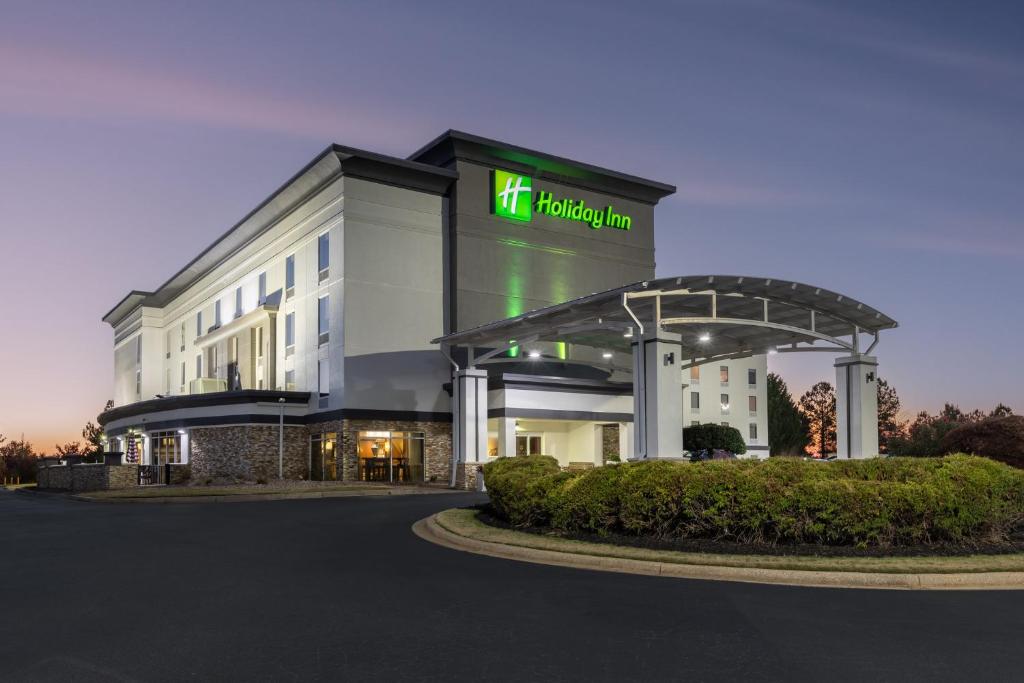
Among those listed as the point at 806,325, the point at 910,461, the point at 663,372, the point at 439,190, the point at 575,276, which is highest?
the point at 439,190

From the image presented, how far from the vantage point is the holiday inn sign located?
4681cm

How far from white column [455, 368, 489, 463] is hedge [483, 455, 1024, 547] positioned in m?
18.8

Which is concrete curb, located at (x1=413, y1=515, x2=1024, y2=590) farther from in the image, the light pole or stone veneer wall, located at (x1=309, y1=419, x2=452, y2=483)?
the light pole

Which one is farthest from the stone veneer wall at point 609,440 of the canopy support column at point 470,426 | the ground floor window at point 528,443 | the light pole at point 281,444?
the light pole at point 281,444

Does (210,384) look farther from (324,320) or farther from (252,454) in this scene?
(324,320)

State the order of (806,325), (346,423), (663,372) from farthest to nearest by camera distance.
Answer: (346,423)
(806,325)
(663,372)

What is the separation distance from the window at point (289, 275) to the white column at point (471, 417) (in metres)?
17.3

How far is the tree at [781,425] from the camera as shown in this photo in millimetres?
78250

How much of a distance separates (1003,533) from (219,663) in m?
11.2

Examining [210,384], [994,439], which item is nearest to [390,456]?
[210,384]

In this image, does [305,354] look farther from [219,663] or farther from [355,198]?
[219,663]

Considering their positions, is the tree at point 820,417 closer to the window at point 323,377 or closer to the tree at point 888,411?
the tree at point 888,411

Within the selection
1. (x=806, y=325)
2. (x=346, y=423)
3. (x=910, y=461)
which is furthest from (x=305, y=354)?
(x=910, y=461)

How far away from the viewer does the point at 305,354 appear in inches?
1807
